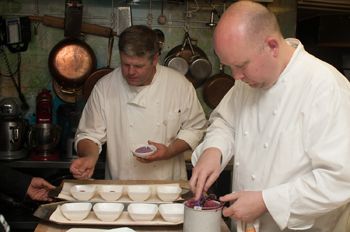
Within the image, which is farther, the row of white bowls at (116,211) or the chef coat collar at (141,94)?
the chef coat collar at (141,94)

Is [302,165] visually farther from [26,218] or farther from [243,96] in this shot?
[26,218]

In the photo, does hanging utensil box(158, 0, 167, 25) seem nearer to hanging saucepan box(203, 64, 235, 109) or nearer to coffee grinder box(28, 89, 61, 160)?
hanging saucepan box(203, 64, 235, 109)

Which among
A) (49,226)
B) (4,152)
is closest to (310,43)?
(4,152)

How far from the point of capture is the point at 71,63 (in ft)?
11.8

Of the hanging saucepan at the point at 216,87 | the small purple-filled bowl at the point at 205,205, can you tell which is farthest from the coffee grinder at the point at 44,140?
the small purple-filled bowl at the point at 205,205

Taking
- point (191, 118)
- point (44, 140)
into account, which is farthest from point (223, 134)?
point (44, 140)

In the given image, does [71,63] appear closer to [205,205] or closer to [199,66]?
[199,66]

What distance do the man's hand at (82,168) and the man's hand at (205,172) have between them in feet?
2.19

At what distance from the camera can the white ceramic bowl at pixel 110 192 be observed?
1.89 meters

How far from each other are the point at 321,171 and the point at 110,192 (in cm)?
87

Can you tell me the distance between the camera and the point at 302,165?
1519mm

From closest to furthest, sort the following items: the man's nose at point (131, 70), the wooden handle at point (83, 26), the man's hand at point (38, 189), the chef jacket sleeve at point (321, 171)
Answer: the chef jacket sleeve at point (321, 171), the man's hand at point (38, 189), the man's nose at point (131, 70), the wooden handle at point (83, 26)

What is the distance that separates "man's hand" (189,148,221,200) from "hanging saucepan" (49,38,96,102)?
81.0 inches

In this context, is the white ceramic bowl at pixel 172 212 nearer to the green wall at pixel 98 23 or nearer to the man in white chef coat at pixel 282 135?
the man in white chef coat at pixel 282 135
